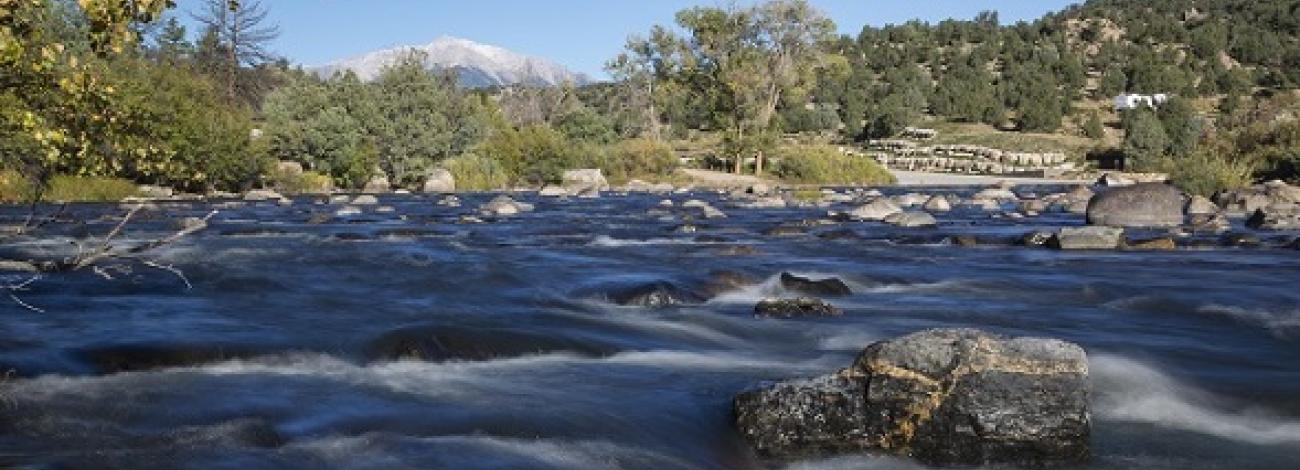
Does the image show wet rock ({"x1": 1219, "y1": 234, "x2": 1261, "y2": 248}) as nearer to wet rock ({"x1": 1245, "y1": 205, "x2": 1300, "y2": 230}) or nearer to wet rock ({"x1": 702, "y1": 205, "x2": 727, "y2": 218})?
wet rock ({"x1": 1245, "y1": 205, "x2": 1300, "y2": 230})

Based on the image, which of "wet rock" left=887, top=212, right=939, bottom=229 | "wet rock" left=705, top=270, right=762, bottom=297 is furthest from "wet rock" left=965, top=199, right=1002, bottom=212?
"wet rock" left=705, top=270, right=762, bottom=297

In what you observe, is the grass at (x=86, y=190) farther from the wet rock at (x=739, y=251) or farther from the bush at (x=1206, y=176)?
the bush at (x=1206, y=176)

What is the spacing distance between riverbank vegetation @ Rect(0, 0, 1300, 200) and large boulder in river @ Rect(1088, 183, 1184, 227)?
12.8 metres

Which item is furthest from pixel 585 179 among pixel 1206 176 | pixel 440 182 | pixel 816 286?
pixel 816 286

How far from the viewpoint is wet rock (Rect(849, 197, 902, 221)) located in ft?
89.4

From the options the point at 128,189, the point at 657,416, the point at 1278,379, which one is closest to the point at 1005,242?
the point at 1278,379

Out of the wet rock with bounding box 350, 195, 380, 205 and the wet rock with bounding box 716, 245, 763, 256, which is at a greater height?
the wet rock with bounding box 716, 245, 763, 256

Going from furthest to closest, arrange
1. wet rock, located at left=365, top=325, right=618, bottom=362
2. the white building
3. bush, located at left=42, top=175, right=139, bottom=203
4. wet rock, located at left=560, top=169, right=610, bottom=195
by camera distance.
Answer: the white building < wet rock, located at left=560, top=169, right=610, bottom=195 < bush, located at left=42, top=175, right=139, bottom=203 < wet rock, located at left=365, top=325, right=618, bottom=362

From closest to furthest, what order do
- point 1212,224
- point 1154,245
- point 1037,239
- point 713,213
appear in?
point 1154,245
point 1037,239
point 1212,224
point 713,213

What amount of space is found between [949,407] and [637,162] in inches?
2106

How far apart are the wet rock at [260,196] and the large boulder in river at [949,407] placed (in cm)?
3307

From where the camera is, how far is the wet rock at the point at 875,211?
1072 inches

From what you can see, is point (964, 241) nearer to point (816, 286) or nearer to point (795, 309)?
point (816, 286)

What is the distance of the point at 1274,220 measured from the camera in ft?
76.6
